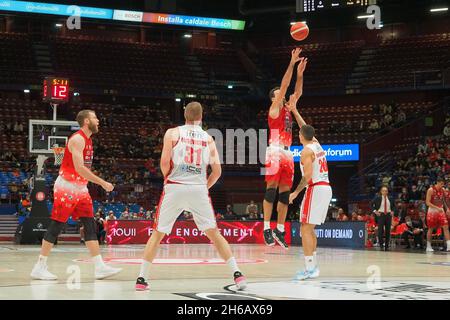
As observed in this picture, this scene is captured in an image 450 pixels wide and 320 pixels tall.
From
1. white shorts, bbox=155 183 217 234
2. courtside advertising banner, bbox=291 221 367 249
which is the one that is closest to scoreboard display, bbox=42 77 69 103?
courtside advertising banner, bbox=291 221 367 249

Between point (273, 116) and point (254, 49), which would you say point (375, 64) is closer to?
point (254, 49)

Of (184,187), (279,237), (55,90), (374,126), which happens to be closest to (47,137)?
(55,90)

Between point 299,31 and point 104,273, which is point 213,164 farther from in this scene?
point 299,31

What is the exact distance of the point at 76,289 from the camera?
7559mm

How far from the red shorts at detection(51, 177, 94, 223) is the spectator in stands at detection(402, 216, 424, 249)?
12.5 meters

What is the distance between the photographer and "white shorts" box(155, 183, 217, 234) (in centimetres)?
757

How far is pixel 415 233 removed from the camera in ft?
65.1

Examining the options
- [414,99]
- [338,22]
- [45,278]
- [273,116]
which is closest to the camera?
[45,278]

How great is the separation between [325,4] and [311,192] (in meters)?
16.3

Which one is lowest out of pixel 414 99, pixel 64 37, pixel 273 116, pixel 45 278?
pixel 45 278

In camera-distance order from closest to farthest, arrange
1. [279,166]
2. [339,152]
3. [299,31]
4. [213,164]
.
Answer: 1. [213,164]
2. [279,166]
3. [299,31]
4. [339,152]

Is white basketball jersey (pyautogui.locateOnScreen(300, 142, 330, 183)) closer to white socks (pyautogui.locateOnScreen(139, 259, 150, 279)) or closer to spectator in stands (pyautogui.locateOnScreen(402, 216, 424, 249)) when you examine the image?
white socks (pyautogui.locateOnScreen(139, 259, 150, 279))
